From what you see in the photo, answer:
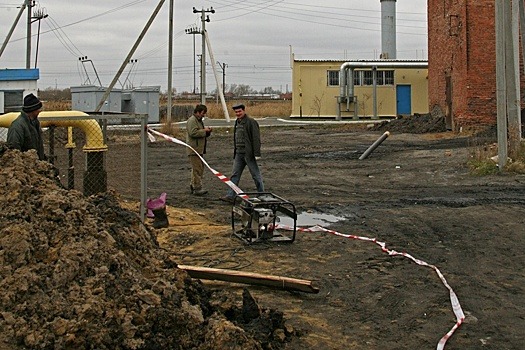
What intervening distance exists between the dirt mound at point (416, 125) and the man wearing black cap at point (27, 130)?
2452 cm

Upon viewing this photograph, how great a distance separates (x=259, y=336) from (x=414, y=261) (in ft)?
11.3

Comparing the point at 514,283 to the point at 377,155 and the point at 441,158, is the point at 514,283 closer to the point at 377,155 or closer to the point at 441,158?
the point at 441,158

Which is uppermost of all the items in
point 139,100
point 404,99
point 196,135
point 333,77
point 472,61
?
point 333,77

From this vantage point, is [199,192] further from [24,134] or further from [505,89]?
[505,89]

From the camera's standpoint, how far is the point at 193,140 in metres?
13.3

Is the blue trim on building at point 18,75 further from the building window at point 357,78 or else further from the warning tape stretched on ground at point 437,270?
the warning tape stretched on ground at point 437,270

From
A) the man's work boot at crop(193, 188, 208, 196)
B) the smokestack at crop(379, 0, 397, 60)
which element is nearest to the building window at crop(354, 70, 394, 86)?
the smokestack at crop(379, 0, 397, 60)

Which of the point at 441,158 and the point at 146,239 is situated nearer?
the point at 146,239

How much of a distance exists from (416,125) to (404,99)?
1423cm

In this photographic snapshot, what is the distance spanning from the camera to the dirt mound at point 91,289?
4438 millimetres

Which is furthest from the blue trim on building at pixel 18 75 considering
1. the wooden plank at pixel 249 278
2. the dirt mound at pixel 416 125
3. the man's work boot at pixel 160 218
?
the wooden plank at pixel 249 278

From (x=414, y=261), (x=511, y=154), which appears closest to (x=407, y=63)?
(x=511, y=154)

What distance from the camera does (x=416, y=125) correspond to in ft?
107

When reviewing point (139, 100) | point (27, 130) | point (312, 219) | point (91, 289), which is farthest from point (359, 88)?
point (91, 289)
